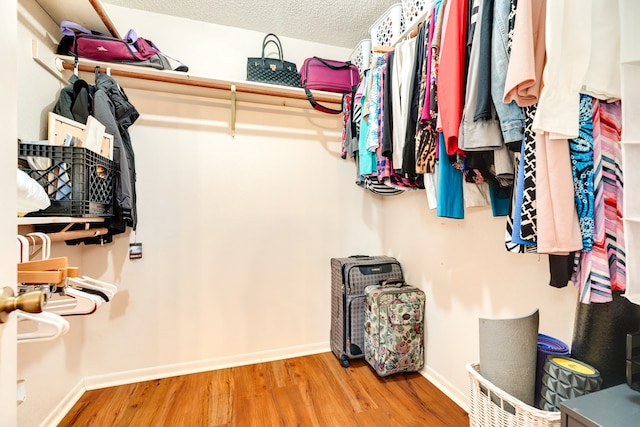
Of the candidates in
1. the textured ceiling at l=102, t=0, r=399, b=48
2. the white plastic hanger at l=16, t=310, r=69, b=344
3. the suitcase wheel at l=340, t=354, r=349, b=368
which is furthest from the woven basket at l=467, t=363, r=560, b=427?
the textured ceiling at l=102, t=0, r=399, b=48

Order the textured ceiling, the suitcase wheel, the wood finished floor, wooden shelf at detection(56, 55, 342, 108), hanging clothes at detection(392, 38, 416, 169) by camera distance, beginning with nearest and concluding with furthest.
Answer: hanging clothes at detection(392, 38, 416, 169) → the wood finished floor → wooden shelf at detection(56, 55, 342, 108) → the textured ceiling → the suitcase wheel

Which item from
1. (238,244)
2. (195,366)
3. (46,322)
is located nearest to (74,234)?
(46,322)

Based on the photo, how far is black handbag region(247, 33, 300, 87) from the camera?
1889 mm

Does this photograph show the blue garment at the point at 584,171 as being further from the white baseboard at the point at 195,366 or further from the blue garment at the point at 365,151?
the white baseboard at the point at 195,366

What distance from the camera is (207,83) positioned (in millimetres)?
1765

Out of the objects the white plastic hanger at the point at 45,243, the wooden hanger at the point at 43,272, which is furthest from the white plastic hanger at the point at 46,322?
the white plastic hanger at the point at 45,243

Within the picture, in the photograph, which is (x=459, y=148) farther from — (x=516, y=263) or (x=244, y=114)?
(x=244, y=114)

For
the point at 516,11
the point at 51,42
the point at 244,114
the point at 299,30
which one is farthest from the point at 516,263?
the point at 51,42

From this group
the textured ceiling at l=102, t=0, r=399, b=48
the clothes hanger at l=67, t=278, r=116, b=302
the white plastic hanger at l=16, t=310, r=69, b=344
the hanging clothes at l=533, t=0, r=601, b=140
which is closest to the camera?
the white plastic hanger at l=16, t=310, r=69, b=344

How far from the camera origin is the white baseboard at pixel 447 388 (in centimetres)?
157

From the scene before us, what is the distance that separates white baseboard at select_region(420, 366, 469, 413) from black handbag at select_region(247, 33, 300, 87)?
2051mm

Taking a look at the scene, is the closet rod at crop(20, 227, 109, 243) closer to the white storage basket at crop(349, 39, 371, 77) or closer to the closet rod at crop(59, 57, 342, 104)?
the closet rod at crop(59, 57, 342, 104)

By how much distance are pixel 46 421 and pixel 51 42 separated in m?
1.90

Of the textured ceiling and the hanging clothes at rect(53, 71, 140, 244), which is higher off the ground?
the textured ceiling
